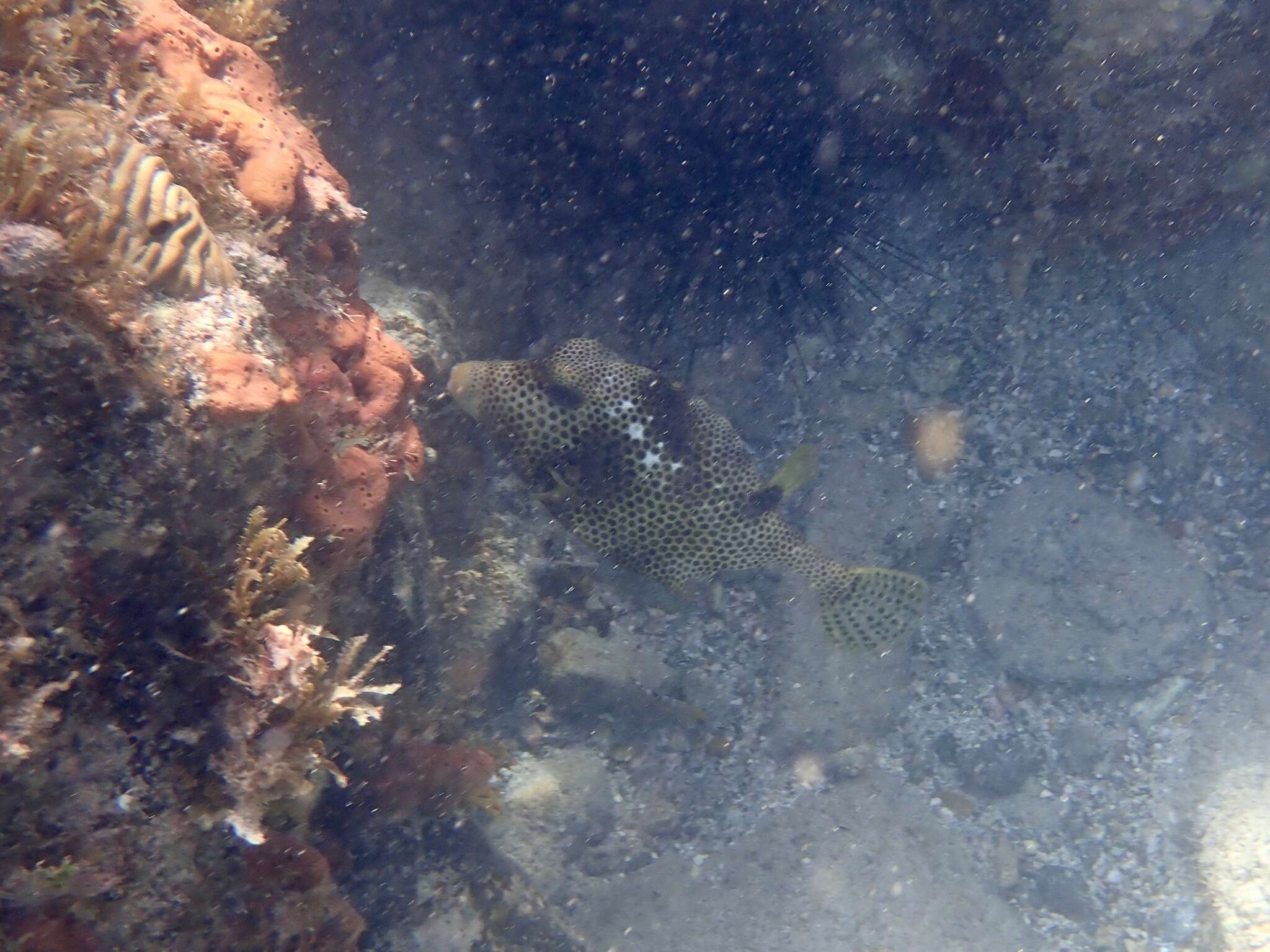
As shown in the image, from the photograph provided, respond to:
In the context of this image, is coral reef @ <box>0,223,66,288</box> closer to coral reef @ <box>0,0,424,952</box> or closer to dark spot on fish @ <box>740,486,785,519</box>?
coral reef @ <box>0,0,424,952</box>

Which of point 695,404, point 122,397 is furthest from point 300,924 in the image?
point 695,404

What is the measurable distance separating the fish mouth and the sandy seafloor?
117cm

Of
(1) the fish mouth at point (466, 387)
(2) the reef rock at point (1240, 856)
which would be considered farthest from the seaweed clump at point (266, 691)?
(2) the reef rock at point (1240, 856)

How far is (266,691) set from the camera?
223 cm

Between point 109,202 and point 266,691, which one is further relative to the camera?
point 266,691

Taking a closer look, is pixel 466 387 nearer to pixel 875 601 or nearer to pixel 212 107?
pixel 212 107

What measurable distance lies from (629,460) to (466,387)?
105cm

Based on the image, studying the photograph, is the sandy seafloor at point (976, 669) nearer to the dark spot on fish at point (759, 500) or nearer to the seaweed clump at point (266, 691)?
the dark spot on fish at point (759, 500)

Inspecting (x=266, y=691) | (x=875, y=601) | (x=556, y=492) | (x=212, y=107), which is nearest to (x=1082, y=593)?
(x=875, y=601)

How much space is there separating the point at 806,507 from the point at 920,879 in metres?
2.96

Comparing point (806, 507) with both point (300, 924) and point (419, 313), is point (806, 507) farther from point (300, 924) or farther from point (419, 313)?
point (300, 924)

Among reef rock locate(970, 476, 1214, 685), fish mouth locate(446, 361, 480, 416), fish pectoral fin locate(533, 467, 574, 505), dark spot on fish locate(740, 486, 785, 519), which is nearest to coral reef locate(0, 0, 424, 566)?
fish mouth locate(446, 361, 480, 416)

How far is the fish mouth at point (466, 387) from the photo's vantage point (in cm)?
422

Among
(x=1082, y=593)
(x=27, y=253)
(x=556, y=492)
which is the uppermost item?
(x=1082, y=593)
